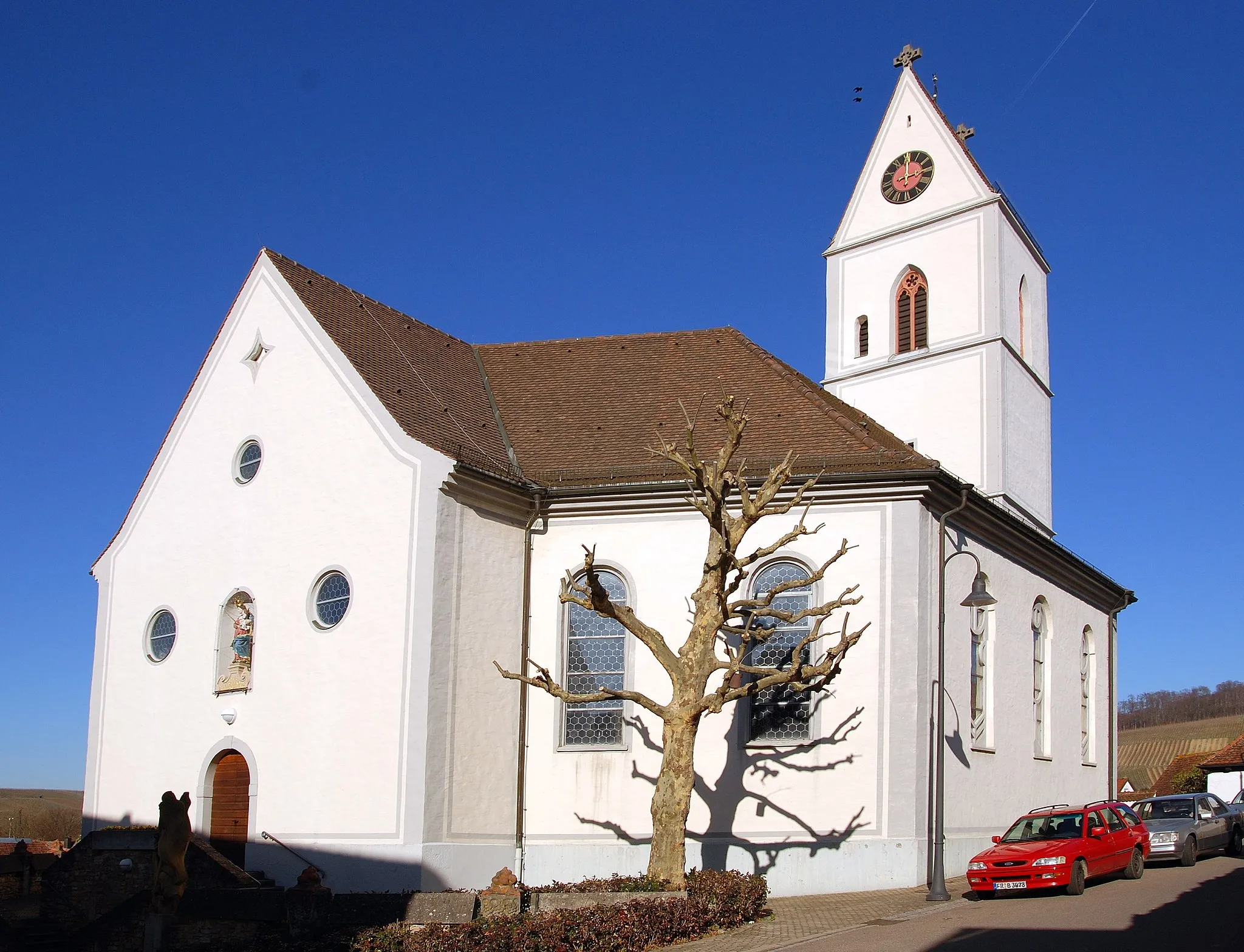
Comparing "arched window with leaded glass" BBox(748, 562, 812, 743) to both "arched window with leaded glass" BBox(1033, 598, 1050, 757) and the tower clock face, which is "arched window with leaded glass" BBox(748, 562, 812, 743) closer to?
"arched window with leaded glass" BBox(1033, 598, 1050, 757)

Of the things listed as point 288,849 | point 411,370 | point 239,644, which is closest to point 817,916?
point 288,849

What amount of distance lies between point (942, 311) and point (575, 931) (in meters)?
22.3

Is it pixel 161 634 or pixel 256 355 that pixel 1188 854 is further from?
pixel 256 355

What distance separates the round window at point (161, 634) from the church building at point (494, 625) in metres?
0.07

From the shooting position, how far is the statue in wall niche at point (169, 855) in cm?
1670

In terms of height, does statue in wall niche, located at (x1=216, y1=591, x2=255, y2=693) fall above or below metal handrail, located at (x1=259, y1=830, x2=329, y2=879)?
above

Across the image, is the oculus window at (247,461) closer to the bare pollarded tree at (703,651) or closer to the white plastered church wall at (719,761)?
the white plastered church wall at (719,761)

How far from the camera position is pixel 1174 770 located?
190ft

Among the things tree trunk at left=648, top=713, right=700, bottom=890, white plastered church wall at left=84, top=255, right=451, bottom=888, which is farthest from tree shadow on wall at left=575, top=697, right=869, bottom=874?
white plastered church wall at left=84, top=255, right=451, bottom=888

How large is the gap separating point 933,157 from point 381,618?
21.5 metres

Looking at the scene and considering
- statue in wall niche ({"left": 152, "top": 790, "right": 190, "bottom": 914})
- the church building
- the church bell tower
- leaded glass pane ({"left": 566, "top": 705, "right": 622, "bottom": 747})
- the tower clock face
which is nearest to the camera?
statue in wall niche ({"left": 152, "top": 790, "right": 190, "bottom": 914})

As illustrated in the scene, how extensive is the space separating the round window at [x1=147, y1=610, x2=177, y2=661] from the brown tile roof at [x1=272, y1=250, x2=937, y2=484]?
19.3ft

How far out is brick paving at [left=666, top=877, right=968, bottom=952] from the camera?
15883 millimetres

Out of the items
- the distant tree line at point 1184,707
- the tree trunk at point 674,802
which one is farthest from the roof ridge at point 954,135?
the distant tree line at point 1184,707
